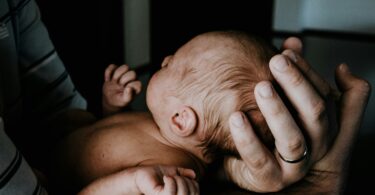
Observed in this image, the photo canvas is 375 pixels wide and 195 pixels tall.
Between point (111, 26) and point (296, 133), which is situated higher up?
point (296, 133)

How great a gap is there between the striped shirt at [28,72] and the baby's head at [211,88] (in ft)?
0.82

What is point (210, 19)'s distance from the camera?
3.06 metres

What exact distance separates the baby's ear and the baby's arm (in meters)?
0.13

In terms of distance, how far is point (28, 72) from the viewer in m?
0.92

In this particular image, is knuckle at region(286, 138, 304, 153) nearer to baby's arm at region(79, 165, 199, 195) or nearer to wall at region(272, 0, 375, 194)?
baby's arm at region(79, 165, 199, 195)

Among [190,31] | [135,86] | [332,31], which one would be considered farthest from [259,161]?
[332,31]

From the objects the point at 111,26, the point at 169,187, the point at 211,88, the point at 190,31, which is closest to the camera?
the point at 169,187

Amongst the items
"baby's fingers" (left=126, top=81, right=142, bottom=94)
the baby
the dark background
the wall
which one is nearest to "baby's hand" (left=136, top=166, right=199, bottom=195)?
the baby

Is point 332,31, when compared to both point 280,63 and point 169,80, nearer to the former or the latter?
point 169,80

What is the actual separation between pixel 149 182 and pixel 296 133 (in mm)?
217

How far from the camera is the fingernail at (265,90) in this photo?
600 millimetres

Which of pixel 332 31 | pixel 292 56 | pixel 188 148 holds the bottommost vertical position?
pixel 332 31

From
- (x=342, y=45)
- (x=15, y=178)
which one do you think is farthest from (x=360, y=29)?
(x=15, y=178)

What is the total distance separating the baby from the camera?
0.76 m
